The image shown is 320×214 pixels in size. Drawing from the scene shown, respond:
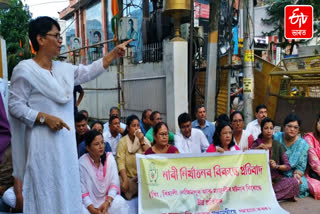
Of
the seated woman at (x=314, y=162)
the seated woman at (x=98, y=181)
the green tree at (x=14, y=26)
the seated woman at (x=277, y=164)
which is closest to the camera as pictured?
the seated woman at (x=98, y=181)

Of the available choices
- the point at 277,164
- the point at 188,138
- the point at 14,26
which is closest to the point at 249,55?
the point at 188,138

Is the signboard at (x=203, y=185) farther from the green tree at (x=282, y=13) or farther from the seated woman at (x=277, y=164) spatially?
the green tree at (x=282, y=13)

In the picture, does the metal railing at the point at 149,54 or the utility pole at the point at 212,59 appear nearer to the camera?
the utility pole at the point at 212,59

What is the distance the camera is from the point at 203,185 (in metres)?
3.85

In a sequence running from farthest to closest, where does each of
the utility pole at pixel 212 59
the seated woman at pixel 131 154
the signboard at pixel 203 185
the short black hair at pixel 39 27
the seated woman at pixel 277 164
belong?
the utility pole at pixel 212 59, the seated woman at pixel 277 164, the seated woman at pixel 131 154, the signboard at pixel 203 185, the short black hair at pixel 39 27

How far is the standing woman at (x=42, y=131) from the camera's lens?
197 centimetres

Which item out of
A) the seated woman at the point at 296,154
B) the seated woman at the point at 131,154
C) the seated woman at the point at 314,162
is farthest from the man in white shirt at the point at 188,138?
the seated woman at the point at 314,162

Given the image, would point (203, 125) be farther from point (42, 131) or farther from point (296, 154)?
point (42, 131)

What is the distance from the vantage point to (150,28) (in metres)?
9.95

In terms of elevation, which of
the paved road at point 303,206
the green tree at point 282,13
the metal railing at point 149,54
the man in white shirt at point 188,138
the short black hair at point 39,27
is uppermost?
the green tree at point 282,13

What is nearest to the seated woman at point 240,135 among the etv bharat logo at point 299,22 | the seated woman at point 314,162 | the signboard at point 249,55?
the seated woman at point 314,162

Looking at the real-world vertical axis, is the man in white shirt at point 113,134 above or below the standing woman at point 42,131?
below

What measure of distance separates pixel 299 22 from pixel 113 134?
8.74m

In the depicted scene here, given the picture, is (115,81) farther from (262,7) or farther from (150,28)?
(262,7)
